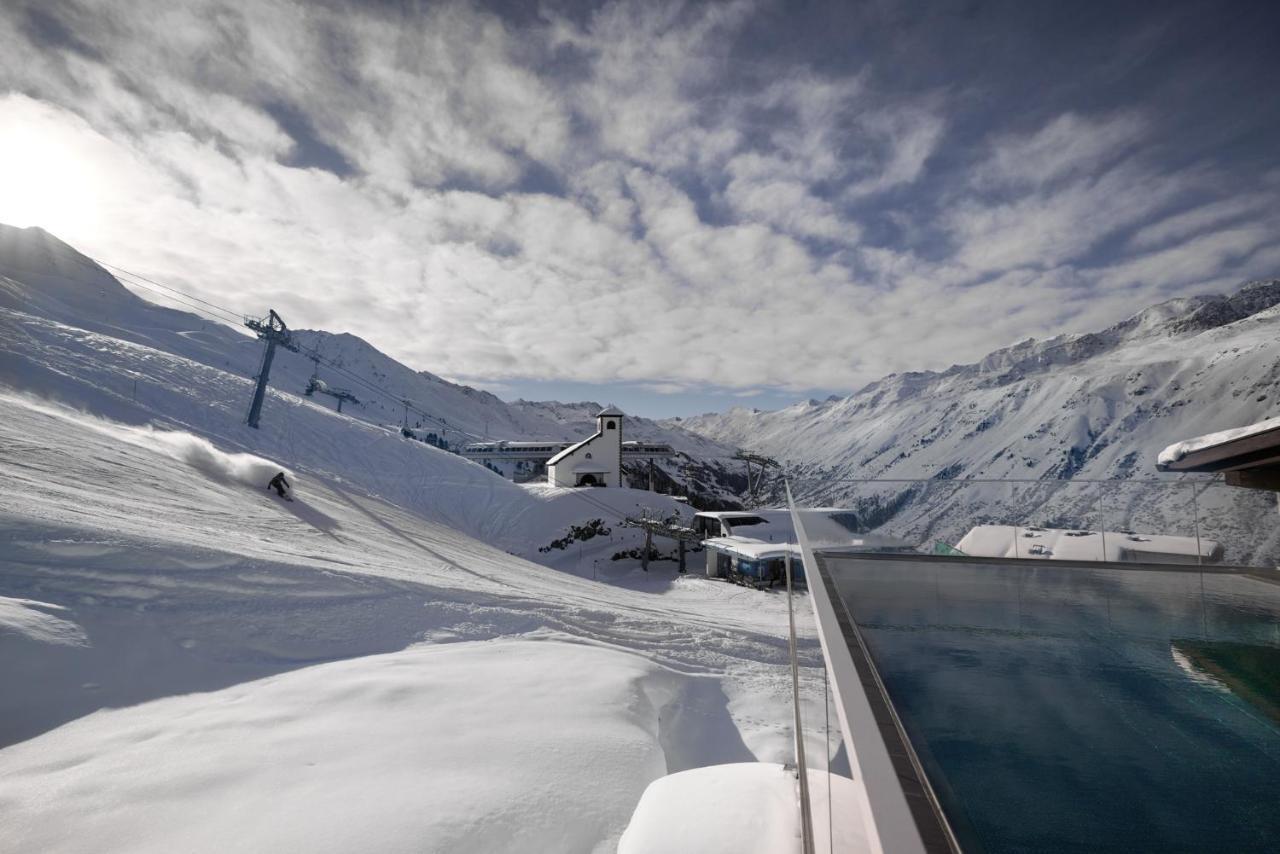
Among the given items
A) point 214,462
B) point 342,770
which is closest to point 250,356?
point 214,462

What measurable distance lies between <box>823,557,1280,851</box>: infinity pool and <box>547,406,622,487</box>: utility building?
3286 cm

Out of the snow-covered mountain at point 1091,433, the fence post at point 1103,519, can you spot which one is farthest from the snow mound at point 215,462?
the fence post at point 1103,519

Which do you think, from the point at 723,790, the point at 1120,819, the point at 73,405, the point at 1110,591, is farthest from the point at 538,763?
the point at 73,405

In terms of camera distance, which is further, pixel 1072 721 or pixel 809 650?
pixel 809 650

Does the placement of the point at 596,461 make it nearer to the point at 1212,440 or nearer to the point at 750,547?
the point at 750,547

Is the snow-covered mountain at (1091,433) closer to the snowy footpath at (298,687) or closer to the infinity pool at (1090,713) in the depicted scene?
the infinity pool at (1090,713)

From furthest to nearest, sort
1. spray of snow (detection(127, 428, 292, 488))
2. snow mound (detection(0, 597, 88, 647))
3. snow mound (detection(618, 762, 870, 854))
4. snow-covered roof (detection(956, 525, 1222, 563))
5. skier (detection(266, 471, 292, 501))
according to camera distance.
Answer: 1. skier (detection(266, 471, 292, 501))
2. spray of snow (detection(127, 428, 292, 488))
3. snow-covered roof (detection(956, 525, 1222, 563))
4. snow mound (detection(0, 597, 88, 647))
5. snow mound (detection(618, 762, 870, 854))

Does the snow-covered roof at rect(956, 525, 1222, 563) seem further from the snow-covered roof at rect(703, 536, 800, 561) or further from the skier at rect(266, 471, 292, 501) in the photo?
the skier at rect(266, 471, 292, 501)

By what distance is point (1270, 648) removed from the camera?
5.26 m

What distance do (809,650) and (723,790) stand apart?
6.81 m

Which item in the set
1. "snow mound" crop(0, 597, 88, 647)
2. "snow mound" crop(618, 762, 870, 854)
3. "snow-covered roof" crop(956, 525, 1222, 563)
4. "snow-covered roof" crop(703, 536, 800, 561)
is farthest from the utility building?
"snow mound" crop(618, 762, 870, 854)

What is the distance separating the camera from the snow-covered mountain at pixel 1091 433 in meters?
10.5

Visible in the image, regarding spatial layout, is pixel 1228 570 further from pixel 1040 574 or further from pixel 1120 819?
pixel 1120 819

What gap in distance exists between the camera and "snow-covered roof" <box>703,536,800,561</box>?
24.8m
